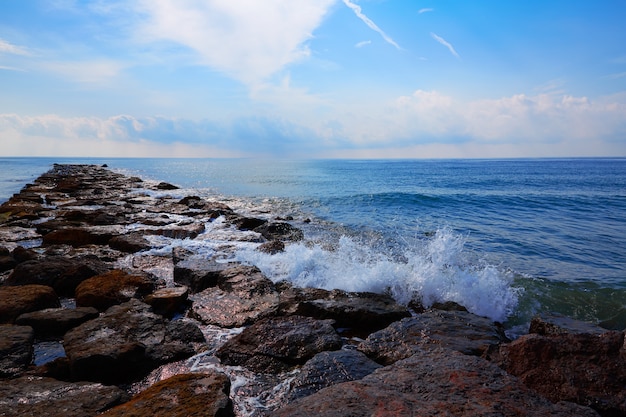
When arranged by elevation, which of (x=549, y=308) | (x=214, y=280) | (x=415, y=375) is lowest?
(x=549, y=308)

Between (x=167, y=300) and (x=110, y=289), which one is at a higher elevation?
(x=110, y=289)

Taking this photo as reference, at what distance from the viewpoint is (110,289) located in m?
6.34

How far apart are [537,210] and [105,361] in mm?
26156

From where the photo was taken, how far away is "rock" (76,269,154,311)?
20.1 feet

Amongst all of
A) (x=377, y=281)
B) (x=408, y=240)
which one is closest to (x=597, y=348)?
(x=377, y=281)

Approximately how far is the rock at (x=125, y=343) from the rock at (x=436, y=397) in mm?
2262

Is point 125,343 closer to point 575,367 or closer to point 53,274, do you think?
point 53,274

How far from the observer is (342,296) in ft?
22.0

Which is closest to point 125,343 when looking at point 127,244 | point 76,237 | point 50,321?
point 50,321

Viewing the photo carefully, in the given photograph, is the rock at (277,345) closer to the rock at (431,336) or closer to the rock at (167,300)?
the rock at (431,336)

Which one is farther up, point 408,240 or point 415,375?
point 415,375

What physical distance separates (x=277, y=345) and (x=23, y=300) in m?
4.21

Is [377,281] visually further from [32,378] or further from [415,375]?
[32,378]

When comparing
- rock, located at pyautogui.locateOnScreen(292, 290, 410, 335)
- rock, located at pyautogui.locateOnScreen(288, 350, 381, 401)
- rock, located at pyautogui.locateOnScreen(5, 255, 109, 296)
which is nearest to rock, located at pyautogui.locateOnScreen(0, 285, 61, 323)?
rock, located at pyautogui.locateOnScreen(5, 255, 109, 296)
